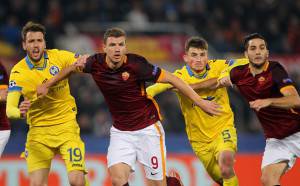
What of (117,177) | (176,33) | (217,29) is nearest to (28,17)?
(176,33)

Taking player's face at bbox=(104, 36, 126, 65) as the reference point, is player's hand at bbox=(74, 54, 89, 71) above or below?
below

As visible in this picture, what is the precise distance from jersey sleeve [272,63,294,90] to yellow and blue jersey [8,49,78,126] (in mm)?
2268

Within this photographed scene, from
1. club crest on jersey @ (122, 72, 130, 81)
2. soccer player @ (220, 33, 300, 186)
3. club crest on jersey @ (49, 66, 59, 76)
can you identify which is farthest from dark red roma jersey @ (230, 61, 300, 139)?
club crest on jersey @ (49, 66, 59, 76)

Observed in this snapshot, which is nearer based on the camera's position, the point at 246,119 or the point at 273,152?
the point at 273,152

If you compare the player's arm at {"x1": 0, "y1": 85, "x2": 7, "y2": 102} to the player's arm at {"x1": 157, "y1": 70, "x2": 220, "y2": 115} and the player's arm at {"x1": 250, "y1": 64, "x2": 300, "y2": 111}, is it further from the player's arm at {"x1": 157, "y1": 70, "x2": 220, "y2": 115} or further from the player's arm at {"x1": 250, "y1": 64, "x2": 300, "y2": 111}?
the player's arm at {"x1": 250, "y1": 64, "x2": 300, "y2": 111}

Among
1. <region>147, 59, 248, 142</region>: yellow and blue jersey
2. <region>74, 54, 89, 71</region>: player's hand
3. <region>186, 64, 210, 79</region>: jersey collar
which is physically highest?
<region>74, 54, 89, 71</region>: player's hand

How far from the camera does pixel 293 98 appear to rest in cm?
818

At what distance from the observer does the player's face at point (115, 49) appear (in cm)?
828

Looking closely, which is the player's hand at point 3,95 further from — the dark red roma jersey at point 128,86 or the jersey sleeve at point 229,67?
the jersey sleeve at point 229,67

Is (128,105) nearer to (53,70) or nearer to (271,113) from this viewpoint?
(53,70)

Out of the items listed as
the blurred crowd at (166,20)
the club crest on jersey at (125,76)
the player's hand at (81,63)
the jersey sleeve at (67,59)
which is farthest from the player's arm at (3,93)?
the blurred crowd at (166,20)

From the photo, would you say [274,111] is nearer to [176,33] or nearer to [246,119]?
[246,119]

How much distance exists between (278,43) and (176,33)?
7.86 feet

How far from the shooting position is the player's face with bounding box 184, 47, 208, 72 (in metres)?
9.23
